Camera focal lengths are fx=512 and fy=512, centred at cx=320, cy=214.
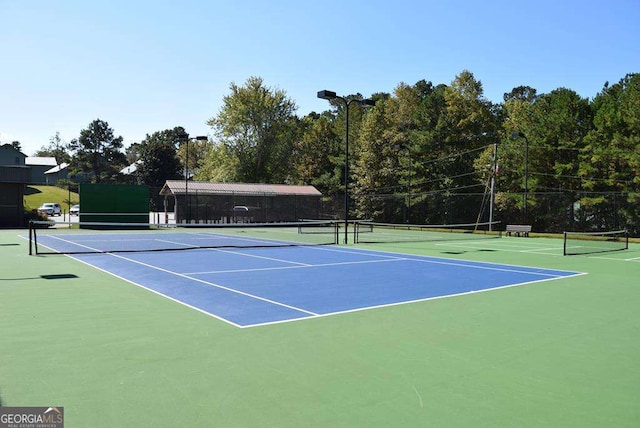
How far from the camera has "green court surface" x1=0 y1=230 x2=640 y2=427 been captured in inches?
160

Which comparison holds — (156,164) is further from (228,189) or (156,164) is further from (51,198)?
(228,189)

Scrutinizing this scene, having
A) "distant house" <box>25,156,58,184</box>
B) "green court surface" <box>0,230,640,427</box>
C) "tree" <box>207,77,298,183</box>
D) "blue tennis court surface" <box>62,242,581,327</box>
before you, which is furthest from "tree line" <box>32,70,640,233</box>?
"distant house" <box>25,156,58,184</box>

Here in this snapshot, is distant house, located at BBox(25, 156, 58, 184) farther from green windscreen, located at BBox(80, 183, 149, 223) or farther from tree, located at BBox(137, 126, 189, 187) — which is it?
green windscreen, located at BBox(80, 183, 149, 223)

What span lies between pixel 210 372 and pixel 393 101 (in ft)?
167

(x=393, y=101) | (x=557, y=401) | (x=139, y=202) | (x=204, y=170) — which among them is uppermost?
(x=393, y=101)

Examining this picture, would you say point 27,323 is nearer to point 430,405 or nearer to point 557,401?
point 430,405

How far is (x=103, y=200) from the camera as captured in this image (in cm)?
3422

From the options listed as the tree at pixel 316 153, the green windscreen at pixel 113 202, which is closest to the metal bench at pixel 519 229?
the green windscreen at pixel 113 202

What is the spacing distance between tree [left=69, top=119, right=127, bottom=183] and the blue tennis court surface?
84.9 metres

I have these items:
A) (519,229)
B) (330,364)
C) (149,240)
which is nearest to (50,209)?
(149,240)

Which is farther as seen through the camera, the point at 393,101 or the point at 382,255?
the point at 393,101

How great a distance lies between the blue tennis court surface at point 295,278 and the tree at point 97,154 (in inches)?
3342

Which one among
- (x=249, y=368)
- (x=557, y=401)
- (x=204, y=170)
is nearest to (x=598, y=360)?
(x=557, y=401)

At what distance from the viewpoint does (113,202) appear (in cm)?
3441
